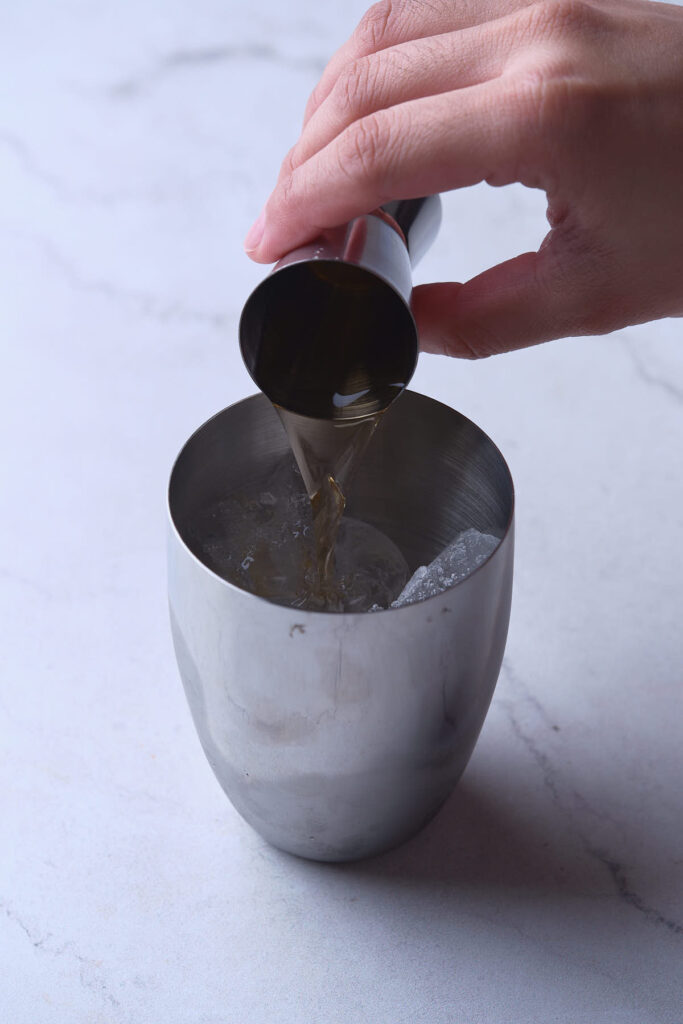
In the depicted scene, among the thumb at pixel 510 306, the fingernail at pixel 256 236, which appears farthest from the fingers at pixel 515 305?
the fingernail at pixel 256 236

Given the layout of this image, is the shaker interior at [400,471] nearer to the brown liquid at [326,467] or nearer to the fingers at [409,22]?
the brown liquid at [326,467]

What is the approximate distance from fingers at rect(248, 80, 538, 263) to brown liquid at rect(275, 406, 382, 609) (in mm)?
164

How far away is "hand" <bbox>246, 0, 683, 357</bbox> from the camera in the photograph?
0.65 meters

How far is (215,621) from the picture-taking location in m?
0.66

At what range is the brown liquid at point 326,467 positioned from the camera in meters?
0.78

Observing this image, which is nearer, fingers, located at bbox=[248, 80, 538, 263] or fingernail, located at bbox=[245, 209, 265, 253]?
fingers, located at bbox=[248, 80, 538, 263]

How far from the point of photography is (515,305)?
2.48 ft

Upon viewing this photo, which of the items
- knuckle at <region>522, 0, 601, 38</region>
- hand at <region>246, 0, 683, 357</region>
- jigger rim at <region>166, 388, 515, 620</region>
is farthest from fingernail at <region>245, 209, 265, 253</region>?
knuckle at <region>522, 0, 601, 38</region>

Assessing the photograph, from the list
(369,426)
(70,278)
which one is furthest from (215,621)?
(70,278)

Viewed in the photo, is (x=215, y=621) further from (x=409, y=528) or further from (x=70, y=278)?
(x=70, y=278)

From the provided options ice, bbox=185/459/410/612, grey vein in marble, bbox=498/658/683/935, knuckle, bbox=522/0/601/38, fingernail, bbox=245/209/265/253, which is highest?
knuckle, bbox=522/0/601/38

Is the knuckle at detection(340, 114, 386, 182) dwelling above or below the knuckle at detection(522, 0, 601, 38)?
below

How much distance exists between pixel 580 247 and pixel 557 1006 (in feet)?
1.58

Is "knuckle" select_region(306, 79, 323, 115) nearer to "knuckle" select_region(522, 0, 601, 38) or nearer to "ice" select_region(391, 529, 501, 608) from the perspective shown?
"knuckle" select_region(522, 0, 601, 38)
